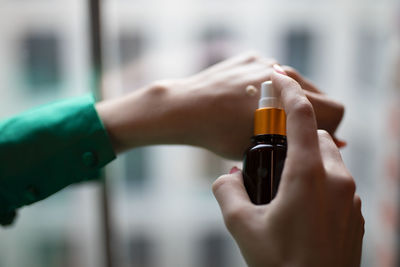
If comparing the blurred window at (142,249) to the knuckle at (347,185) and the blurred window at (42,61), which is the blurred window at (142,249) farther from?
the knuckle at (347,185)

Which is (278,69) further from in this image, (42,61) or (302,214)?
(42,61)

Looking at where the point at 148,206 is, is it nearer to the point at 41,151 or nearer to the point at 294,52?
the point at 294,52

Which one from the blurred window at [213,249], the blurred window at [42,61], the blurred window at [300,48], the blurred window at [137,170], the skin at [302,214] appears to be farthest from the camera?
the blurred window at [213,249]

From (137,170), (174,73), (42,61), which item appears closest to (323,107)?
(174,73)

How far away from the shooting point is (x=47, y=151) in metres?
0.35

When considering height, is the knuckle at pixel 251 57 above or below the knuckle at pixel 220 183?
above

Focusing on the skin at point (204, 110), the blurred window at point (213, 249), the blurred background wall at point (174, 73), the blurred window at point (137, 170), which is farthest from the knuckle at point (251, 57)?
the blurred window at point (213, 249)

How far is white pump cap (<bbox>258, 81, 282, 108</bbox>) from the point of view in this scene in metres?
0.26

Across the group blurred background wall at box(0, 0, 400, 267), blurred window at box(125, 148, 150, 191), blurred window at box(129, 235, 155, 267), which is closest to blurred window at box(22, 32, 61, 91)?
blurred background wall at box(0, 0, 400, 267)

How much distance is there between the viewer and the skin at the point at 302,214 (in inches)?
7.9

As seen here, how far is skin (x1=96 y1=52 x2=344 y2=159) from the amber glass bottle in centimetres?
7

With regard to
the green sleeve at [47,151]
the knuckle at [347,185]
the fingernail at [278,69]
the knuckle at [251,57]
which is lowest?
the green sleeve at [47,151]

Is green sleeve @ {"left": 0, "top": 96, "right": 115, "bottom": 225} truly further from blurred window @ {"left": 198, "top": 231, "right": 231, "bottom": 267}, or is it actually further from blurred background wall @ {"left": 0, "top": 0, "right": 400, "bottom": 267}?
blurred window @ {"left": 198, "top": 231, "right": 231, "bottom": 267}

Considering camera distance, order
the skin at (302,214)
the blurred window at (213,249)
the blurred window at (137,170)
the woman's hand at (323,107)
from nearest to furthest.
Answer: the skin at (302,214), the woman's hand at (323,107), the blurred window at (137,170), the blurred window at (213,249)
